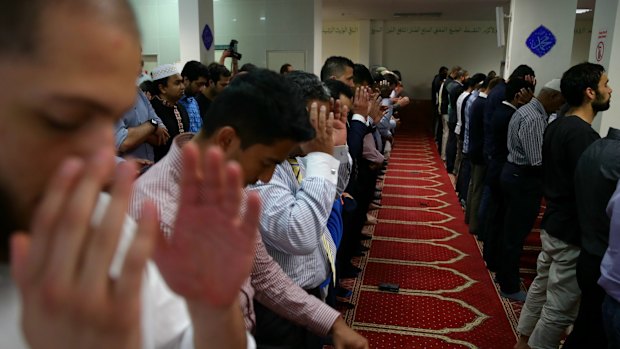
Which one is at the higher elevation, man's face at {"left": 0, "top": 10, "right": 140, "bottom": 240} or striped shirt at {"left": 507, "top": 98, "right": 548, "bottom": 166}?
man's face at {"left": 0, "top": 10, "right": 140, "bottom": 240}

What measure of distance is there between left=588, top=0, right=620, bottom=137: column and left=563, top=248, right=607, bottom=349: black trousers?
2.32 metres

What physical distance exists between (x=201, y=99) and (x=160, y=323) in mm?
3956

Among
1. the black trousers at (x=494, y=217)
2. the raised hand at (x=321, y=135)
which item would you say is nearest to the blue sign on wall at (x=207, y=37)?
the black trousers at (x=494, y=217)

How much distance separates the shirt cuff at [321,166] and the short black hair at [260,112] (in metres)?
0.35

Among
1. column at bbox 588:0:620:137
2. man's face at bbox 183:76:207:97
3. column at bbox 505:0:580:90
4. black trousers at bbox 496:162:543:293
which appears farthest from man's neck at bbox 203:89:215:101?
column at bbox 505:0:580:90

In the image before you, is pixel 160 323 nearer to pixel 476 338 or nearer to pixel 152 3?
pixel 476 338

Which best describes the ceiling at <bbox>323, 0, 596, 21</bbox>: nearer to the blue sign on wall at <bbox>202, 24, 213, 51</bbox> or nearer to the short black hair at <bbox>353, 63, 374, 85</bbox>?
the blue sign on wall at <bbox>202, 24, 213, 51</bbox>

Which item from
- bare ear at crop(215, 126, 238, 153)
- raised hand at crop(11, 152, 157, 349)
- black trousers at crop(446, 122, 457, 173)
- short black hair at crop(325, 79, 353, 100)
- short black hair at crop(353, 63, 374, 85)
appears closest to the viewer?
raised hand at crop(11, 152, 157, 349)

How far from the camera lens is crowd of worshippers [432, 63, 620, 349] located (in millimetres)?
2016

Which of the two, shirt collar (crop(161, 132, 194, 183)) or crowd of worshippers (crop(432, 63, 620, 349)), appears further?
crowd of worshippers (crop(432, 63, 620, 349))

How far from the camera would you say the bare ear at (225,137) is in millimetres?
1249

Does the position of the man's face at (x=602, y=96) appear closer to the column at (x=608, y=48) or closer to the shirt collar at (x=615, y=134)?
the shirt collar at (x=615, y=134)

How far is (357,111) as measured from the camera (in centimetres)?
345

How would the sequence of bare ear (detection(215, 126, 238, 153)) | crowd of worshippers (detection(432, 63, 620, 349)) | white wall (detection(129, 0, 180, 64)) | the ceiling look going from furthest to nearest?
the ceiling → white wall (detection(129, 0, 180, 64)) → crowd of worshippers (detection(432, 63, 620, 349)) → bare ear (detection(215, 126, 238, 153))
